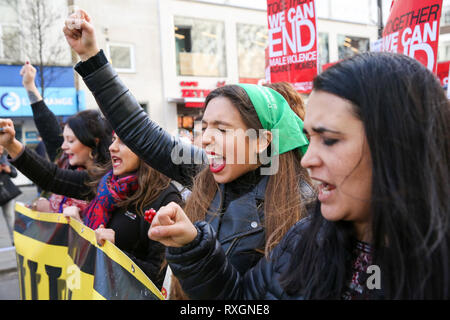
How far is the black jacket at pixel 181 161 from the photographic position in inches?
57.0

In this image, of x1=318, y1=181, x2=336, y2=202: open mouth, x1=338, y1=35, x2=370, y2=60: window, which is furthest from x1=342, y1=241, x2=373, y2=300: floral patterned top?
x1=338, y1=35, x2=370, y2=60: window

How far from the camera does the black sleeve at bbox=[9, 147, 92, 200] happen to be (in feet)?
8.64

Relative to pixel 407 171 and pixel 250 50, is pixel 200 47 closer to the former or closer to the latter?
pixel 250 50

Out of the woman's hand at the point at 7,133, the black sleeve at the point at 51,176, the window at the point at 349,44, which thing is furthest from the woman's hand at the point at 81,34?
the window at the point at 349,44

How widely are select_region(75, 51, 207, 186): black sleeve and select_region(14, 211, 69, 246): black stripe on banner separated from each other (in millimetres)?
571

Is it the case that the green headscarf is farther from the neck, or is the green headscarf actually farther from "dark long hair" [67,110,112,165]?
"dark long hair" [67,110,112,165]

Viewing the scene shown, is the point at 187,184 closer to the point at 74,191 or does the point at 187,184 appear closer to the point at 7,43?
the point at 74,191

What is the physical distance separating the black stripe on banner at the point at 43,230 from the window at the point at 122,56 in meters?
12.6

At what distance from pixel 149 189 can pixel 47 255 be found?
63 cm

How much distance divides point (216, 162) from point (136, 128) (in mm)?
468

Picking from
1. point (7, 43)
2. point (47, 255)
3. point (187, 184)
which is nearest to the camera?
point (47, 255)

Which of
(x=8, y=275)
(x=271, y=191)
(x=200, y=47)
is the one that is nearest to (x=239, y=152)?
(x=271, y=191)

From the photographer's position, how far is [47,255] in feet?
6.31
